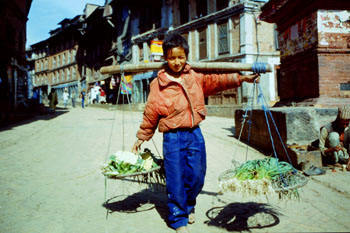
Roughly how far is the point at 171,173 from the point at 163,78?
102cm

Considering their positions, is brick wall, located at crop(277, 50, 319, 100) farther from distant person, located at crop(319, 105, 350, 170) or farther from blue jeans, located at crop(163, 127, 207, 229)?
blue jeans, located at crop(163, 127, 207, 229)

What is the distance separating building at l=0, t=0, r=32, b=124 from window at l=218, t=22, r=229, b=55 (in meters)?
13.2

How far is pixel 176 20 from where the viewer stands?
20125 millimetres

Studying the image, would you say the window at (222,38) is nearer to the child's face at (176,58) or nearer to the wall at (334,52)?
the wall at (334,52)

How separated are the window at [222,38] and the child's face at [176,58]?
15.1 meters

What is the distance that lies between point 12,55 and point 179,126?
708 inches

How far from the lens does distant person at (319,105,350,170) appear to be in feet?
16.7

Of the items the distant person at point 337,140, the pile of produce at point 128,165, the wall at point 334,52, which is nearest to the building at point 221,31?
the wall at point 334,52

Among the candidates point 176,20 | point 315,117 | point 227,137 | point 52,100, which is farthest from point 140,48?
point 315,117

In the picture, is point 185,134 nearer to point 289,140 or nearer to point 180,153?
point 180,153

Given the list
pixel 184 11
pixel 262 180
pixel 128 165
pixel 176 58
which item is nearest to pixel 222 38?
pixel 184 11

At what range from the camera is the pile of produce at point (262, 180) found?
228cm

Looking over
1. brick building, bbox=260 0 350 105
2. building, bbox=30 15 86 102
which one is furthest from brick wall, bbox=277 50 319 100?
building, bbox=30 15 86 102

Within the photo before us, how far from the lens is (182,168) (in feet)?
9.04
